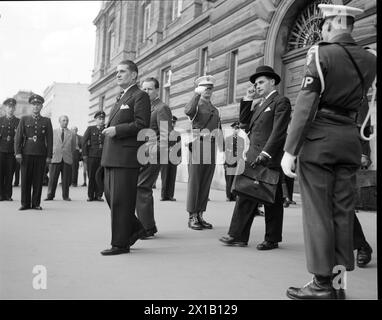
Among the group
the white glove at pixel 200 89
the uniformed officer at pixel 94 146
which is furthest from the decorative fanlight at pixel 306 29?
the uniformed officer at pixel 94 146

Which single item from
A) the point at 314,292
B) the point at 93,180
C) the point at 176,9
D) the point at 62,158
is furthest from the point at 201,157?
the point at 176,9

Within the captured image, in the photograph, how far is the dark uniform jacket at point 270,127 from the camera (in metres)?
4.27

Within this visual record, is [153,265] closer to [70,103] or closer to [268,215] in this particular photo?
[268,215]

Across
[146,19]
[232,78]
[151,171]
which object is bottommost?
[151,171]

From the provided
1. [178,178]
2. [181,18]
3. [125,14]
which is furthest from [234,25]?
[125,14]

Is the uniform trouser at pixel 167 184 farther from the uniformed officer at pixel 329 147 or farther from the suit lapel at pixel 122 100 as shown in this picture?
the uniformed officer at pixel 329 147

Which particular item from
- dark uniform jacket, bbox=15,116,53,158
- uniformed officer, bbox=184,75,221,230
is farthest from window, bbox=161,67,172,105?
uniformed officer, bbox=184,75,221,230

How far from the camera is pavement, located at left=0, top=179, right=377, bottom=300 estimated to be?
286cm

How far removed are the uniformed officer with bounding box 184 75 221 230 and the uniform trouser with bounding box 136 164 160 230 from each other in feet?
2.87

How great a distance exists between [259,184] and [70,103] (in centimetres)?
4830

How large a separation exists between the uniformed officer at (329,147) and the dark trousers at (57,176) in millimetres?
6779

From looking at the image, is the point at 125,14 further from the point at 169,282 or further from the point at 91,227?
the point at 169,282

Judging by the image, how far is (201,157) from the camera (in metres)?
5.82

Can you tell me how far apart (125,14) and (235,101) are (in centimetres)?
1243
